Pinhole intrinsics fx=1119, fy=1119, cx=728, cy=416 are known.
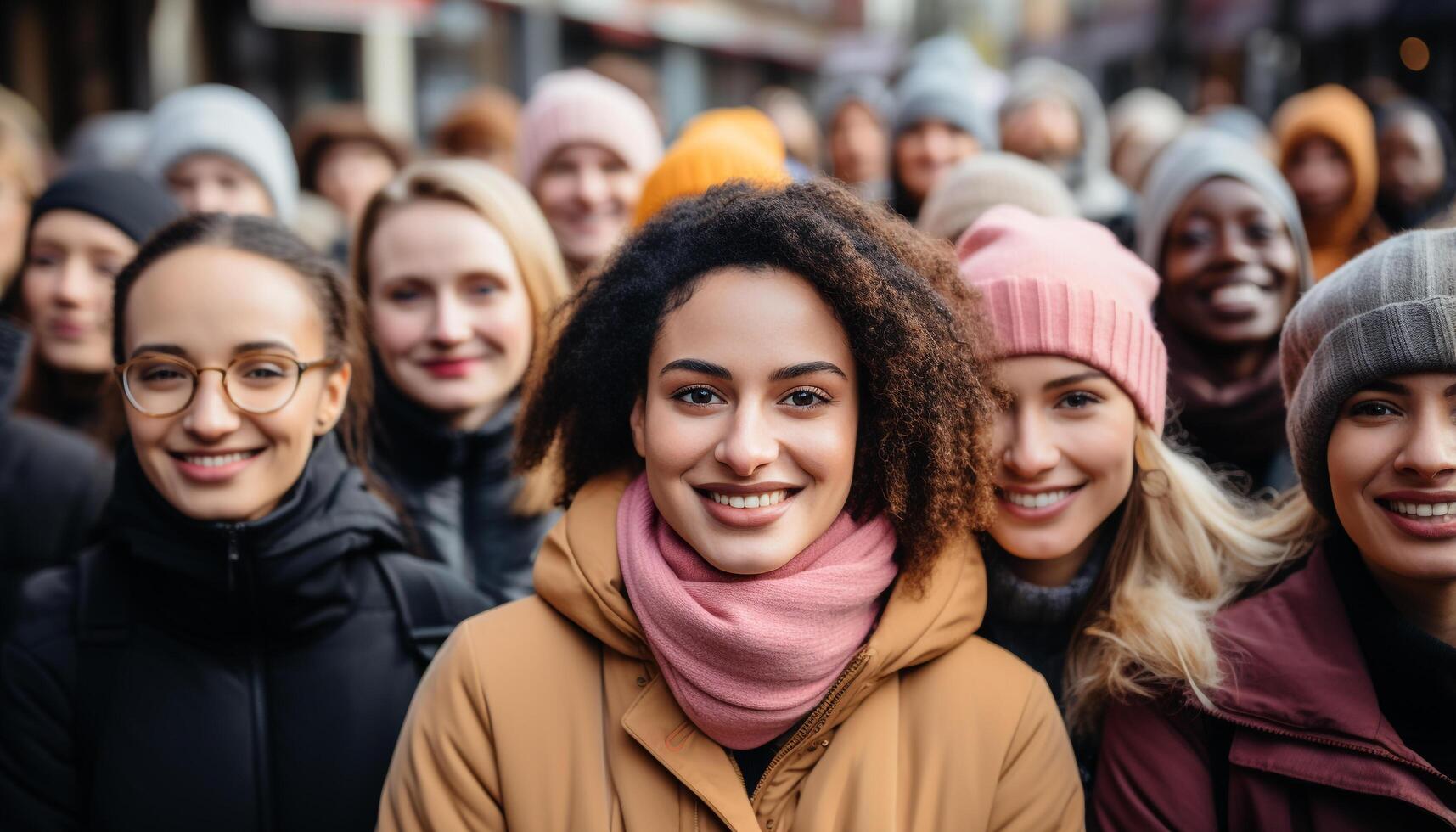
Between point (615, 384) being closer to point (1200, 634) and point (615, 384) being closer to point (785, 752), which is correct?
point (785, 752)

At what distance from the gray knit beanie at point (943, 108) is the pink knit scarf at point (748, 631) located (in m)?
4.35

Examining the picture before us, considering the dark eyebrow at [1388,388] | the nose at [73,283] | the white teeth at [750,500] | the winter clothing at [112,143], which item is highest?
the winter clothing at [112,143]

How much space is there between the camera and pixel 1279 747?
2293 mm

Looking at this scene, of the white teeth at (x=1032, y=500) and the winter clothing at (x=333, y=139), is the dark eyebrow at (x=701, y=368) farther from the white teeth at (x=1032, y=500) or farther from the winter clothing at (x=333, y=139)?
the winter clothing at (x=333, y=139)

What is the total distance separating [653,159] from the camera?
17.9 feet

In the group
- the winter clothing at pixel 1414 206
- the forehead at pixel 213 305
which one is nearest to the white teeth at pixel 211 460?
the forehead at pixel 213 305

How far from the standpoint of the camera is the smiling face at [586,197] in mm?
4902

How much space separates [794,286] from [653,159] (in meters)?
3.37

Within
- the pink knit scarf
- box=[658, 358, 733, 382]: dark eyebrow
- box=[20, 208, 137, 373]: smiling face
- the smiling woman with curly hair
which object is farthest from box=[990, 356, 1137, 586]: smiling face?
box=[20, 208, 137, 373]: smiling face

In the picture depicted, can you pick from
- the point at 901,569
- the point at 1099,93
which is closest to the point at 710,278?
the point at 901,569

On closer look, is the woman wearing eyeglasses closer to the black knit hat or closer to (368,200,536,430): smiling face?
(368,200,536,430): smiling face

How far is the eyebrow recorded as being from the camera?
2.56 m

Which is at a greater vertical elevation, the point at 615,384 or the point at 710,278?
the point at 710,278

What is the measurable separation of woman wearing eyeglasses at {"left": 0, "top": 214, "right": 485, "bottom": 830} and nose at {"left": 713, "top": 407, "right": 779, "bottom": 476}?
3.44 feet
